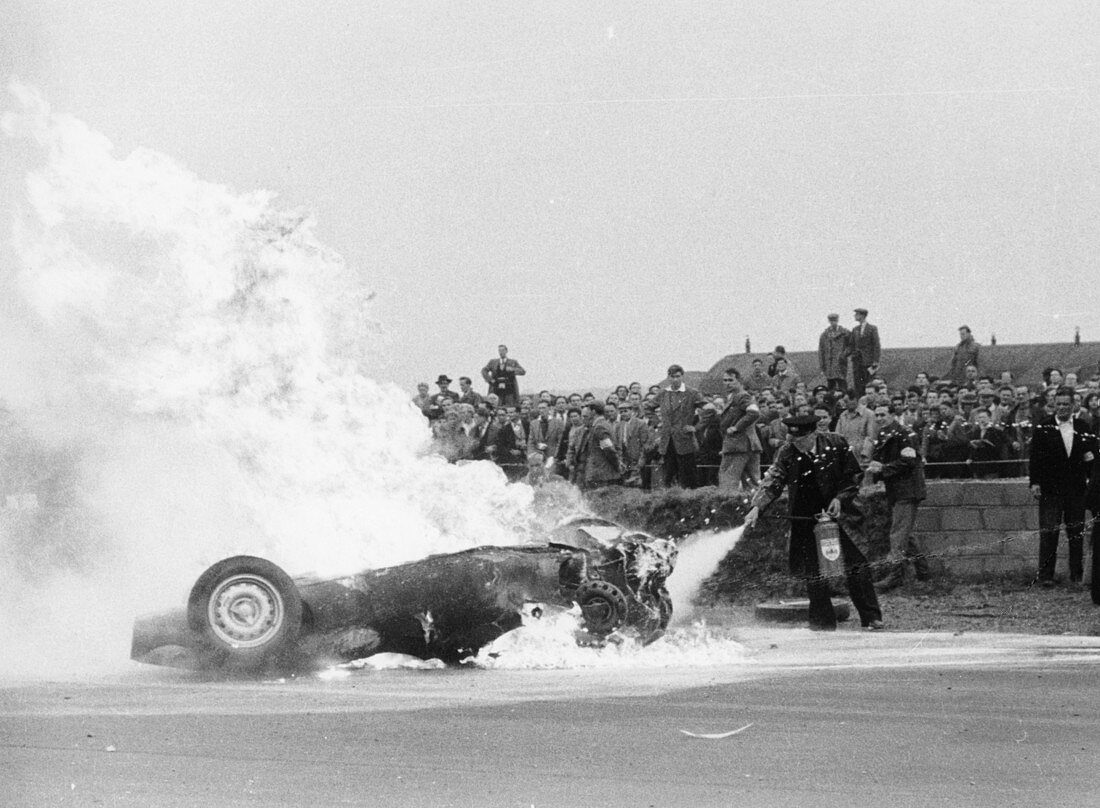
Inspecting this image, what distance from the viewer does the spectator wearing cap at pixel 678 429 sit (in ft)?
60.4

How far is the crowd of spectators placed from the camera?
16562mm

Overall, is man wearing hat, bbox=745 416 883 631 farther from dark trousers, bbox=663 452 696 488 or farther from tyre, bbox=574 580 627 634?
dark trousers, bbox=663 452 696 488

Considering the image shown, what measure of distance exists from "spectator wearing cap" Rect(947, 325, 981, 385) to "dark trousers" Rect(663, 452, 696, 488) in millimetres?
3329

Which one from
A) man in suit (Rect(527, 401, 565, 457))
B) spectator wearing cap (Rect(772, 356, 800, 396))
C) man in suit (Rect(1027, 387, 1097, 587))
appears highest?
spectator wearing cap (Rect(772, 356, 800, 396))

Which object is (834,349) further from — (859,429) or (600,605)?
(600,605)

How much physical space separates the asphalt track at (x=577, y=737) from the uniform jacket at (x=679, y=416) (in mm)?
7463

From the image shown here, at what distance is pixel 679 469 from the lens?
61.2ft

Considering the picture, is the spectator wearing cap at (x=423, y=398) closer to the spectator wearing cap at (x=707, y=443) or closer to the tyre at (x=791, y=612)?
the spectator wearing cap at (x=707, y=443)

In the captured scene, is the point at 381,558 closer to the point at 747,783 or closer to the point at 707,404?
the point at 747,783

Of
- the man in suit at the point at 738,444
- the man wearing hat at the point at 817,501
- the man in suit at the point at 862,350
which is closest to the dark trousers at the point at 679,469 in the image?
the man in suit at the point at 738,444

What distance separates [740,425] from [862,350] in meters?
2.44

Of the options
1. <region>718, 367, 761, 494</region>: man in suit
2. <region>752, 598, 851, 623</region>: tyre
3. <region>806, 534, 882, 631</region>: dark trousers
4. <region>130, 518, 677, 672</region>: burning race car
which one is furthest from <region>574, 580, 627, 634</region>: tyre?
<region>718, 367, 761, 494</region>: man in suit

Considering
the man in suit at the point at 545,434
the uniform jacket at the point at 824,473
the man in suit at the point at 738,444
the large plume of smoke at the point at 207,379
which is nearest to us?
the large plume of smoke at the point at 207,379

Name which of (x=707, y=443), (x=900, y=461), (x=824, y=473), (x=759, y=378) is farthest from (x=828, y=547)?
(x=759, y=378)
